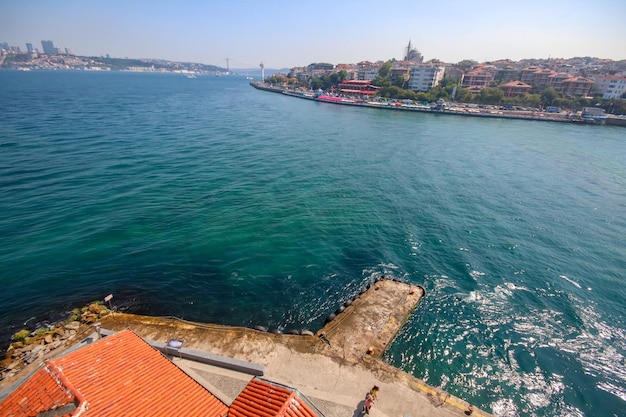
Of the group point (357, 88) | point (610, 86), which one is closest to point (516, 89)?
point (610, 86)

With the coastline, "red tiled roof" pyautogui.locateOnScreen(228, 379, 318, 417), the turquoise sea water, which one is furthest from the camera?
the coastline

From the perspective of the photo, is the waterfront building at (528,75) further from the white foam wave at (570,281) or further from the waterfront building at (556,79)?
the white foam wave at (570,281)

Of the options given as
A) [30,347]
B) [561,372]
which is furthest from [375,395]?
[30,347]

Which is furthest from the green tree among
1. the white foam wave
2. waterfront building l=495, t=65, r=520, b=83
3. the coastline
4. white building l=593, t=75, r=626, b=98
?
the white foam wave

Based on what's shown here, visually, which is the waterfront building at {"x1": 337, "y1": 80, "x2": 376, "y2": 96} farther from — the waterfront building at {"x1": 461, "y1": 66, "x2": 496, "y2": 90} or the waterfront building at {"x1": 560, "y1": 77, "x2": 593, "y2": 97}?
the waterfront building at {"x1": 560, "y1": 77, "x2": 593, "y2": 97}

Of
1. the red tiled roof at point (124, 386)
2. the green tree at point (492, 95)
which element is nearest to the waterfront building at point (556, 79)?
the green tree at point (492, 95)

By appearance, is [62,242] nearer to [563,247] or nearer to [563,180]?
[563,247]
